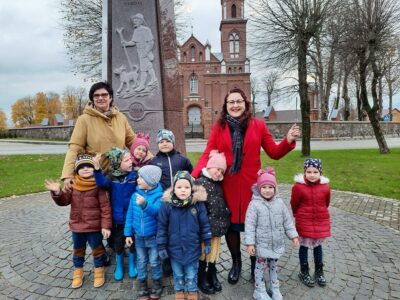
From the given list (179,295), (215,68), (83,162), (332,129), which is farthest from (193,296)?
(215,68)

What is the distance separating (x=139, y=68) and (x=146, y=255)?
123 inches

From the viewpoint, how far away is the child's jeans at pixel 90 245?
3.24 m

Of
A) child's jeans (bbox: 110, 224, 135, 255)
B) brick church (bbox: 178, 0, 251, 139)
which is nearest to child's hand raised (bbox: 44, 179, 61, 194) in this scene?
child's jeans (bbox: 110, 224, 135, 255)

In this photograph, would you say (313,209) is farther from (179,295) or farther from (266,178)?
(179,295)

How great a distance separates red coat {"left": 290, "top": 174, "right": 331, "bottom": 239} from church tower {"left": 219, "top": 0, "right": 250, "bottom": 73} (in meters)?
43.8

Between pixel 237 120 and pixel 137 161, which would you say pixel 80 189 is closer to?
pixel 137 161

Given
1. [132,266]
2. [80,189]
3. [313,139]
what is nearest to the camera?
[80,189]

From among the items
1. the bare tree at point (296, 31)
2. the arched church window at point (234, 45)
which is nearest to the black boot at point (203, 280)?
the bare tree at point (296, 31)

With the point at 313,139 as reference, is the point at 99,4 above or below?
above

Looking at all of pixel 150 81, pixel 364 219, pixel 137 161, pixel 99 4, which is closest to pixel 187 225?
pixel 137 161

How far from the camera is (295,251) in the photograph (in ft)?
13.6

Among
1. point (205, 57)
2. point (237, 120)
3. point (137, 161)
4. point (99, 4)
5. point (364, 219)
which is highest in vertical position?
point (205, 57)

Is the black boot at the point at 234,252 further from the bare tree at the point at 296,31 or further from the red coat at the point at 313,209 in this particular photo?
the bare tree at the point at 296,31

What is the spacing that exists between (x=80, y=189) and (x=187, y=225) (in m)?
1.21
